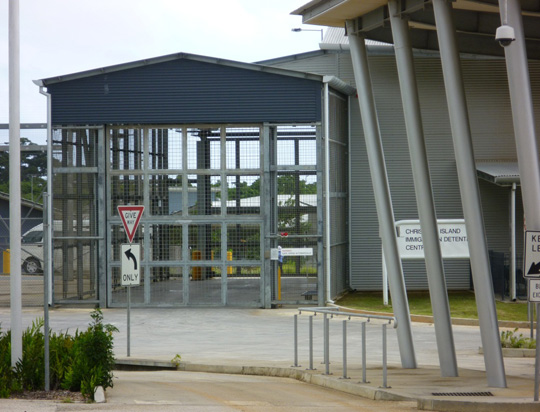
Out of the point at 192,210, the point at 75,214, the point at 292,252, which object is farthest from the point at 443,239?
the point at 75,214

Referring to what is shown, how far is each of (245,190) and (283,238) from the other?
1.90 meters

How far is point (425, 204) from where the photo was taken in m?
14.8

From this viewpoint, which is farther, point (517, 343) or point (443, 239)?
point (443, 239)

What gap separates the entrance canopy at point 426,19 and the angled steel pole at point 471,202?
1034 mm

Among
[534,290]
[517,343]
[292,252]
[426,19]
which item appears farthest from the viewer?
[292,252]

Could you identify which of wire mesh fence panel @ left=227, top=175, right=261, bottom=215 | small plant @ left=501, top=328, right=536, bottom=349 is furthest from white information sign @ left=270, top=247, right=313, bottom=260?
small plant @ left=501, top=328, right=536, bottom=349

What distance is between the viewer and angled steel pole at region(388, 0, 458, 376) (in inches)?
576

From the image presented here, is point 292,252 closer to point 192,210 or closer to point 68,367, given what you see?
point 192,210

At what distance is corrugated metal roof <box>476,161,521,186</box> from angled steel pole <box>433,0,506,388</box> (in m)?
12.8

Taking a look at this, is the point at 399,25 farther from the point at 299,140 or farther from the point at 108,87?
the point at 108,87

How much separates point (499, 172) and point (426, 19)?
509 inches

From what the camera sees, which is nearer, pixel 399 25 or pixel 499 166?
pixel 399 25

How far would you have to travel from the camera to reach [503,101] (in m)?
31.4

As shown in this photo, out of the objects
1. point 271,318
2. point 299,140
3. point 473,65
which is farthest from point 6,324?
point 473,65
